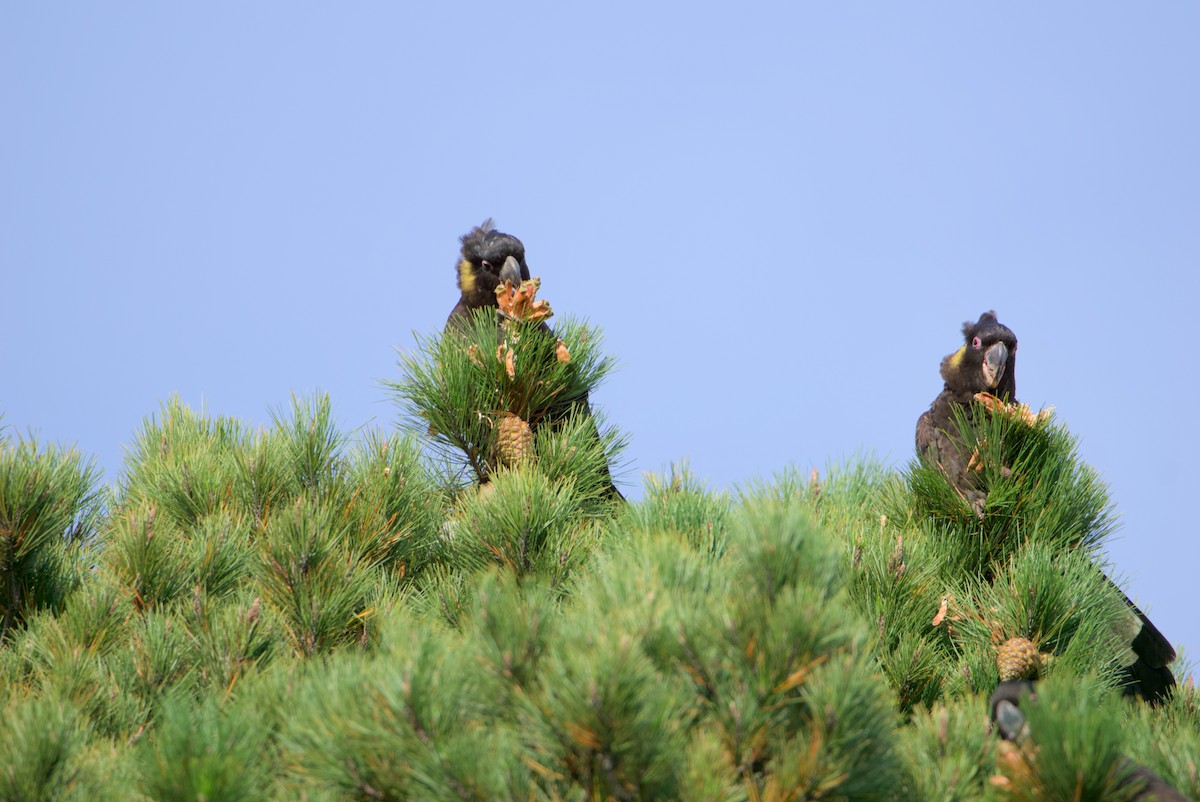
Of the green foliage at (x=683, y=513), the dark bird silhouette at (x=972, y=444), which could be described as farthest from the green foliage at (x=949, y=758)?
the dark bird silhouette at (x=972, y=444)

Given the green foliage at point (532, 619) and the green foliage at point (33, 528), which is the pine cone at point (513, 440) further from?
the green foliage at point (33, 528)

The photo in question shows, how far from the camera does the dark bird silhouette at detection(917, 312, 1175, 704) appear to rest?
14.8ft

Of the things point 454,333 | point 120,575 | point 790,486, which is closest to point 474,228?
point 454,333

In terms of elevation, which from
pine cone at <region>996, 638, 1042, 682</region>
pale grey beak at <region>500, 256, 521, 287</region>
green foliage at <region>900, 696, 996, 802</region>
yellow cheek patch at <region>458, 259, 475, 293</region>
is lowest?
green foliage at <region>900, 696, 996, 802</region>

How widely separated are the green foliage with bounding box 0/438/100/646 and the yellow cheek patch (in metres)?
2.03

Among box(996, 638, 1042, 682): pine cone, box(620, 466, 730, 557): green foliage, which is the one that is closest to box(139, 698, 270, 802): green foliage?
box(620, 466, 730, 557): green foliage

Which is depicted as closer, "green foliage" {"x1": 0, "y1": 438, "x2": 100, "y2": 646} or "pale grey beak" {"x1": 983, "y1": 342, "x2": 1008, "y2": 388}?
"green foliage" {"x1": 0, "y1": 438, "x2": 100, "y2": 646}

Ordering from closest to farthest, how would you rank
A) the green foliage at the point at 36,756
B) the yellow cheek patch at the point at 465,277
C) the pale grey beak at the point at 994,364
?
the green foliage at the point at 36,756 → the pale grey beak at the point at 994,364 → the yellow cheek patch at the point at 465,277

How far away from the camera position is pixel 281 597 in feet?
12.3

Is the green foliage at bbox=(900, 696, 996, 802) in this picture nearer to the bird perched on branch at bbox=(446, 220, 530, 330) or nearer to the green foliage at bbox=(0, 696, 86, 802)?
the green foliage at bbox=(0, 696, 86, 802)

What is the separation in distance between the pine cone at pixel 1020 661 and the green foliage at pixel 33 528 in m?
3.21

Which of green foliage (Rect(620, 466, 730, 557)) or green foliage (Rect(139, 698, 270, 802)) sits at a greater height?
green foliage (Rect(620, 466, 730, 557))

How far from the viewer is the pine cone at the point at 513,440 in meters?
Answer: 4.48

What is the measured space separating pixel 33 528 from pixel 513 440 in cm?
169
